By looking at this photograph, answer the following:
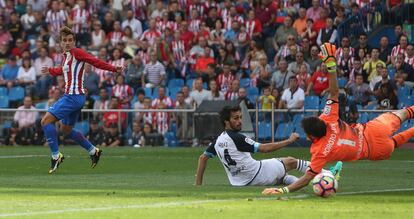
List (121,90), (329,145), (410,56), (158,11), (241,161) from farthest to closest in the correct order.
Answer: (158,11), (121,90), (410,56), (241,161), (329,145)

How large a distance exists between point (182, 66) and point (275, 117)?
5.59 metres

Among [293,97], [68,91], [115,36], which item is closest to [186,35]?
[115,36]

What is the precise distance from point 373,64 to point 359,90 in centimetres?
92

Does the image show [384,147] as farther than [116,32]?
No

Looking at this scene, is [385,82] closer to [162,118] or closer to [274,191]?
[162,118]

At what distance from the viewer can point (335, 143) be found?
14.0 m

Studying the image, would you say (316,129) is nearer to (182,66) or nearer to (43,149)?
(43,149)

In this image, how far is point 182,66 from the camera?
3328cm

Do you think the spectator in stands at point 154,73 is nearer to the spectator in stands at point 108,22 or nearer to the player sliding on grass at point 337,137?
the spectator in stands at point 108,22

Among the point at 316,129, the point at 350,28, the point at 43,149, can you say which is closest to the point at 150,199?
the point at 316,129

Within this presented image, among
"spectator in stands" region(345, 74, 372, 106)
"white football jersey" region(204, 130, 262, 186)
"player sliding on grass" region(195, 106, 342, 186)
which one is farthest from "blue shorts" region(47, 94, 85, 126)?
"spectator in stands" region(345, 74, 372, 106)

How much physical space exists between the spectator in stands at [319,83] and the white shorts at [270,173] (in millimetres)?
13846

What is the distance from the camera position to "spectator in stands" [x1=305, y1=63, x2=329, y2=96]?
1157 inches

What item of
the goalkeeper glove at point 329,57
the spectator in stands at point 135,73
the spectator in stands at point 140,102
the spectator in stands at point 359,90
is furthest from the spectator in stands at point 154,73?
the goalkeeper glove at point 329,57
